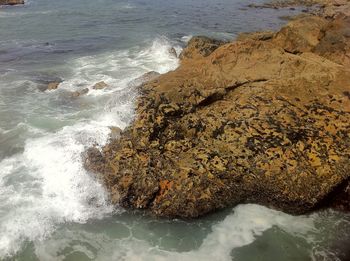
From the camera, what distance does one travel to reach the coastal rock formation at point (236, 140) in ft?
29.6

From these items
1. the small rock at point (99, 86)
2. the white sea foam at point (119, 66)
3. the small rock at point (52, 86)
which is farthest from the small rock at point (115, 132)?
the small rock at point (52, 86)

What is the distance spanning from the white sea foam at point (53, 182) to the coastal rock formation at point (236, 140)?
0.57m

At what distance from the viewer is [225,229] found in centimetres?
873

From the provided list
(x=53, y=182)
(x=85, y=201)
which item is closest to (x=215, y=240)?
(x=85, y=201)

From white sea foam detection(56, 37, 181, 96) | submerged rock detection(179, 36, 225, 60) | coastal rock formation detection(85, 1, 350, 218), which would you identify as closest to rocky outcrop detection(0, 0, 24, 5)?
white sea foam detection(56, 37, 181, 96)

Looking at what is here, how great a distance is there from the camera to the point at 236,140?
379 inches

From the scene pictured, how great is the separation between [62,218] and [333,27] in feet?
36.4

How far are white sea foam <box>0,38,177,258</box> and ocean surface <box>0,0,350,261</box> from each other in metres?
0.03

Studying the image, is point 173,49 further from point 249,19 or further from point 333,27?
point 249,19

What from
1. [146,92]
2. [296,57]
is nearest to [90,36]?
[146,92]

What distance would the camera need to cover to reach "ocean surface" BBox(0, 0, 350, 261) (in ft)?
27.2

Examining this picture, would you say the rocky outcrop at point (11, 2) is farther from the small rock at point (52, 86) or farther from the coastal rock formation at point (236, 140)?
the coastal rock formation at point (236, 140)

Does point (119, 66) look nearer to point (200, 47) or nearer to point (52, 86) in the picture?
point (52, 86)

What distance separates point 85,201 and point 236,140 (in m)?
4.04
